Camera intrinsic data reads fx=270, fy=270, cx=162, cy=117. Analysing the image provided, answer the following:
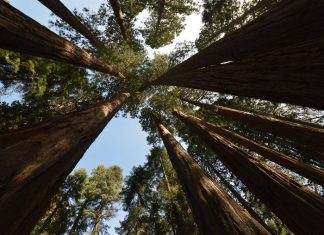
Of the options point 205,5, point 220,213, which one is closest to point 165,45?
point 205,5

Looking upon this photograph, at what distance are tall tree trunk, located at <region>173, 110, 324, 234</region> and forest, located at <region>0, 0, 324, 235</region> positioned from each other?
0.02 metres

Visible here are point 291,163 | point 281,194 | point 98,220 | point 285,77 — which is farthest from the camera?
point 98,220

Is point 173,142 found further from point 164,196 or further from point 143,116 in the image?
point 143,116

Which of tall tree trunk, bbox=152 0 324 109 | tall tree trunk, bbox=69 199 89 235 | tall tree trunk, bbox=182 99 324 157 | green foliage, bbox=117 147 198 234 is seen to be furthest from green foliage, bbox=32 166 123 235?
tall tree trunk, bbox=152 0 324 109

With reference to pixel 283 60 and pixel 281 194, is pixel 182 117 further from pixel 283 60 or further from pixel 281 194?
pixel 283 60

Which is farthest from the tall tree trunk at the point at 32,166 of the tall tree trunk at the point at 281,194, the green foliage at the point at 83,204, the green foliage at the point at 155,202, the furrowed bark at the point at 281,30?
the green foliage at the point at 83,204

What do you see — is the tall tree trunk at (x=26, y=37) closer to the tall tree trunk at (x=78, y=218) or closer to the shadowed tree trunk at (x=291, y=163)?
the shadowed tree trunk at (x=291, y=163)

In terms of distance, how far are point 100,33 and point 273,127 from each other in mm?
14437

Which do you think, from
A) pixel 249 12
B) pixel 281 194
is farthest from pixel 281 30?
pixel 249 12

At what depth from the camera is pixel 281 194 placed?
4.31 metres

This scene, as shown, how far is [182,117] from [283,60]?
30.3ft

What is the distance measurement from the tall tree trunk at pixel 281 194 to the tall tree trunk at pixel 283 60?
157cm

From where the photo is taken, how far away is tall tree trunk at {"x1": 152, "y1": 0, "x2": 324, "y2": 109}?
2.86 m

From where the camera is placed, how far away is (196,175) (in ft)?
15.9
